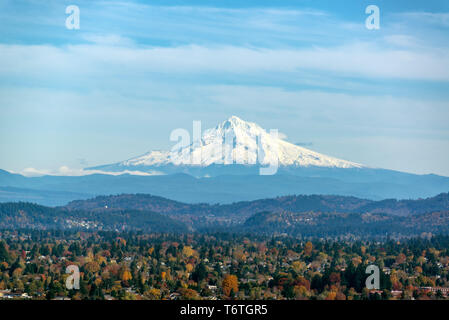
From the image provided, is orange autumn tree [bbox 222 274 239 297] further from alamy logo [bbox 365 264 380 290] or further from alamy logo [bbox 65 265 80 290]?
alamy logo [bbox 65 265 80 290]

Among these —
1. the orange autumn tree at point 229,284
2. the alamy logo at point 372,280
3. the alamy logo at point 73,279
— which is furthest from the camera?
the alamy logo at point 372,280

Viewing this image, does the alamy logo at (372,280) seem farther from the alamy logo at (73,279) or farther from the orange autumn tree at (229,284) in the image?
the alamy logo at (73,279)

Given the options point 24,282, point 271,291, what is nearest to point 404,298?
point 271,291

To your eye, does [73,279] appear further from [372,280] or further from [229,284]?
[372,280]

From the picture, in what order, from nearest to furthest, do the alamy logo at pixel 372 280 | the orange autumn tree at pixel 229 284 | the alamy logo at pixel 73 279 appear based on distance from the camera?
the orange autumn tree at pixel 229 284 < the alamy logo at pixel 73 279 < the alamy logo at pixel 372 280

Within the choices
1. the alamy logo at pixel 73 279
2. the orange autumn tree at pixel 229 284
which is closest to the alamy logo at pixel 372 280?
the orange autumn tree at pixel 229 284

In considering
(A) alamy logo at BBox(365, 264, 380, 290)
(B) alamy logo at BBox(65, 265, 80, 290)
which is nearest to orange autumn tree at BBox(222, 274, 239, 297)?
(A) alamy logo at BBox(365, 264, 380, 290)

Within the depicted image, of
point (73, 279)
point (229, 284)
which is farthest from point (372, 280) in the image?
point (73, 279)

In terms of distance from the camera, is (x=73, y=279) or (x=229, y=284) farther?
(x=73, y=279)
